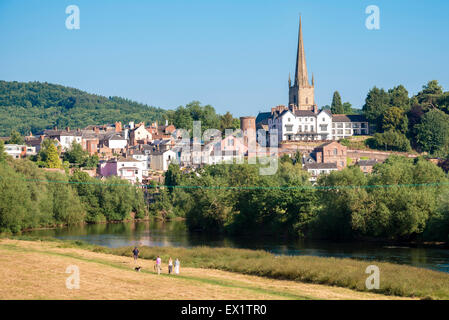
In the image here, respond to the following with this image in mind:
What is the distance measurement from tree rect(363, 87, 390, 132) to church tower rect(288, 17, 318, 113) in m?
15.5

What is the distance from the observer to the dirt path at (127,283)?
24.0 meters

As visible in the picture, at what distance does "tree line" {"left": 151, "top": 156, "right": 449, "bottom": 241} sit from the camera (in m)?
46.5

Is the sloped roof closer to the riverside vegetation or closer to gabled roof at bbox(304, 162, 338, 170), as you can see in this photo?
gabled roof at bbox(304, 162, 338, 170)

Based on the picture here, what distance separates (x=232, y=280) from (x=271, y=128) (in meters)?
78.4

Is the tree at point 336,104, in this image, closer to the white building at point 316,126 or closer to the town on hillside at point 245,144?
the town on hillside at point 245,144

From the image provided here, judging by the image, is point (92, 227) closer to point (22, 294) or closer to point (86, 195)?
point (86, 195)

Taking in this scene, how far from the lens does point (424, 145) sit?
3735 inches

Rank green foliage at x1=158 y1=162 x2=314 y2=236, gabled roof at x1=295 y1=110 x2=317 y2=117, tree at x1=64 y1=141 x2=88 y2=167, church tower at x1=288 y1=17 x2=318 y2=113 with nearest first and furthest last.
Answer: green foliage at x1=158 y1=162 x2=314 y2=236 → tree at x1=64 y1=141 x2=88 y2=167 → gabled roof at x1=295 y1=110 x2=317 y2=117 → church tower at x1=288 y1=17 x2=318 y2=113

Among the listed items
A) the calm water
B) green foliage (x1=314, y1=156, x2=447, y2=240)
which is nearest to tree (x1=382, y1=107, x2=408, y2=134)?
the calm water

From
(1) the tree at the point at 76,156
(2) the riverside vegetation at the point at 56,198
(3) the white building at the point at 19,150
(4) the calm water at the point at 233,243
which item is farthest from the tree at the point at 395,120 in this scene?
(3) the white building at the point at 19,150

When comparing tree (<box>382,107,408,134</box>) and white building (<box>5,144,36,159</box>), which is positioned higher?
tree (<box>382,107,408,134</box>)

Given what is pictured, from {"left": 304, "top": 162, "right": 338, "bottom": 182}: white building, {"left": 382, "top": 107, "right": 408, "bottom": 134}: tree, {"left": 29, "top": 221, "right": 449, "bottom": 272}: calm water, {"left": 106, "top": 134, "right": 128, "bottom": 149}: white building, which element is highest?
{"left": 382, "top": 107, "right": 408, "bottom": 134}: tree

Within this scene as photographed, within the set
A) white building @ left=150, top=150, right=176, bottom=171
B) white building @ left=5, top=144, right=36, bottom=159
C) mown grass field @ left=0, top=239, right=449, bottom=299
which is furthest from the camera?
white building @ left=5, top=144, right=36, bottom=159
